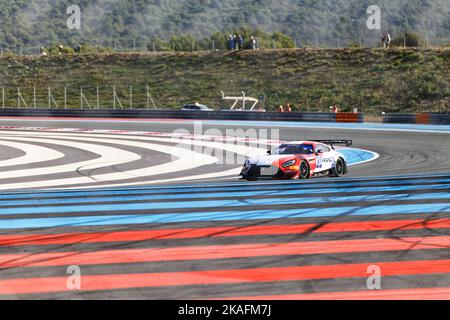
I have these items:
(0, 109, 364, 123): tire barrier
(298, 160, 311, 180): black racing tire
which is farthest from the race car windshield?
(0, 109, 364, 123): tire barrier

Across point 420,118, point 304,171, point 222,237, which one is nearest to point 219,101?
point 420,118

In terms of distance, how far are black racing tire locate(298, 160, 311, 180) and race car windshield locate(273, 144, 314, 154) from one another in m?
0.54

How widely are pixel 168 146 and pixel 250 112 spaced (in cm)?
1936

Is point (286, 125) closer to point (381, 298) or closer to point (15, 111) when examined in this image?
point (15, 111)

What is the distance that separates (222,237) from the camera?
31.7ft

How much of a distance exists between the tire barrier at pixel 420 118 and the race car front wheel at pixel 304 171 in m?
24.3

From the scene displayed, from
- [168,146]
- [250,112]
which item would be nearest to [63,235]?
[168,146]

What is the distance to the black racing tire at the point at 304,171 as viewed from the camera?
16.5 metres

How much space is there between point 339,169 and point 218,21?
14707 centimetres

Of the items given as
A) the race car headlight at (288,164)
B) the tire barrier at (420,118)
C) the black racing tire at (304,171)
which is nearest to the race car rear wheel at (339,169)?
the black racing tire at (304,171)

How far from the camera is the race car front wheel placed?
16500 millimetres

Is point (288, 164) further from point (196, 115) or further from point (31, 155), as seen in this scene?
point (196, 115)

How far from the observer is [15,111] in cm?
4988

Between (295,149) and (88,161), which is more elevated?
(295,149)
